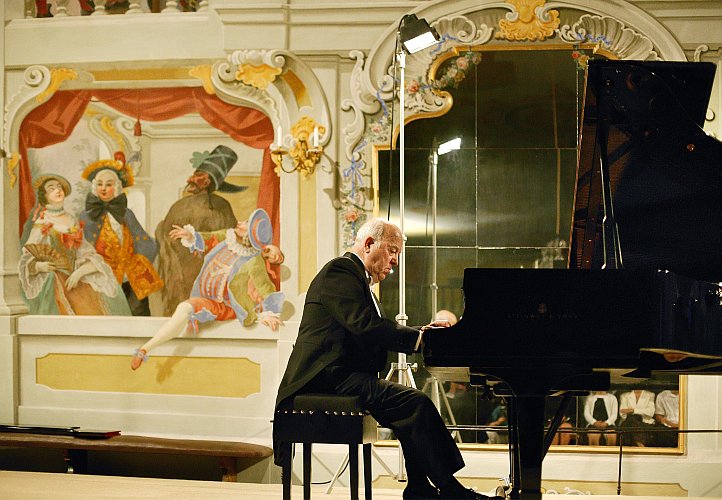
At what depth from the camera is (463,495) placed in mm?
3443

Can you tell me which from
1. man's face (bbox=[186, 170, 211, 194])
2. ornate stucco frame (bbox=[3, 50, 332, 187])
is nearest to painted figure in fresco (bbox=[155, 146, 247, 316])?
man's face (bbox=[186, 170, 211, 194])

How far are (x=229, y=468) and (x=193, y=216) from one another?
1.72 m

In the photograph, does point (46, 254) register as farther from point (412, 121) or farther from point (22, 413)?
point (412, 121)

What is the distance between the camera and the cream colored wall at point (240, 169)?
5.54m

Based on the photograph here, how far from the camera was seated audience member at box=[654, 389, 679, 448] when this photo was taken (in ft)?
18.2

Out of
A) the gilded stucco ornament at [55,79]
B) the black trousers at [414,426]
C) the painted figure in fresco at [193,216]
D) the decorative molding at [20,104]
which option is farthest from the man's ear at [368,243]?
the decorative molding at [20,104]

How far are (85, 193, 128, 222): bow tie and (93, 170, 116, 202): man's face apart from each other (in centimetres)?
3

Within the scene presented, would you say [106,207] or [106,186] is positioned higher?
[106,186]

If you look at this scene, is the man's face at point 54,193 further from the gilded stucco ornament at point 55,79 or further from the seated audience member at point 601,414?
the seated audience member at point 601,414

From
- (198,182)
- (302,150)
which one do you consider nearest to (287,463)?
(302,150)

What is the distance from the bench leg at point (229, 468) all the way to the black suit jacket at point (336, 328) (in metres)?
1.87

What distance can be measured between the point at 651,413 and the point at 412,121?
2419mm

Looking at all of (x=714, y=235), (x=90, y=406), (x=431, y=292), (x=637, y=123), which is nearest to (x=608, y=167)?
(x=637, y=123)

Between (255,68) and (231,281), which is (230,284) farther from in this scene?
(255,68)
